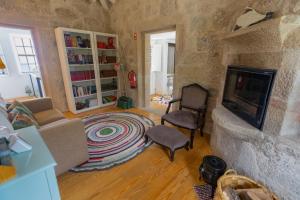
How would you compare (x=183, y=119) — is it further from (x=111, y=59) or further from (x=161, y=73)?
(x=161, y=73)

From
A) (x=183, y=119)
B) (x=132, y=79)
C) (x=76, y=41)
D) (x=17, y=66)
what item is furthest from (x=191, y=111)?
(x=17, y=66)

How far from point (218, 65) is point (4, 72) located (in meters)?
6.43

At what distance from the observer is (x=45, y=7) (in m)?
3.02

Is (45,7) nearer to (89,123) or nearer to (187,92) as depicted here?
(89,123)

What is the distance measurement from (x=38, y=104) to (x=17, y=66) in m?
3.79

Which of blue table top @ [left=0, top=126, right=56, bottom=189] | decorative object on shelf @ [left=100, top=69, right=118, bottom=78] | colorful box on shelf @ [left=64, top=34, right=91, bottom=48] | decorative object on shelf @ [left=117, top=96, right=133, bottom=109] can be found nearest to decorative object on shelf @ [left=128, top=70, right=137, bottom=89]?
decorative object on shelf @ [left=117, top=96, right=133, bottom=109]

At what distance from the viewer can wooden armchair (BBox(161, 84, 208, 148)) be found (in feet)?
7.11

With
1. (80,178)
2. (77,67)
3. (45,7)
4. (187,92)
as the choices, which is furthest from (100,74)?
(80,178)

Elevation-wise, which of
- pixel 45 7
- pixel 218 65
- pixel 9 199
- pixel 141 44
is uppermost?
pixel 45 7

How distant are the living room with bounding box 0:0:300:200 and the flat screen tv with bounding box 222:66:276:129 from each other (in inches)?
0.5

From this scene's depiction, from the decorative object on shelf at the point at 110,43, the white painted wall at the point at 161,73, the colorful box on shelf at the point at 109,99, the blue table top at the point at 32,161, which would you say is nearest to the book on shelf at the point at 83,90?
the colorful box on shelf at the point at 109,99

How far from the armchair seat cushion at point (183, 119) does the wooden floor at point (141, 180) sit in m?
0.41

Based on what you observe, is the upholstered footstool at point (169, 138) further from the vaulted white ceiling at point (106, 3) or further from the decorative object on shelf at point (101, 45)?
the vaulted white ceiling at point (106, 3)

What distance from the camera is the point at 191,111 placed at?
2.69m
